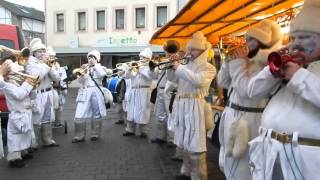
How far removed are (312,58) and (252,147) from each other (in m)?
0.75

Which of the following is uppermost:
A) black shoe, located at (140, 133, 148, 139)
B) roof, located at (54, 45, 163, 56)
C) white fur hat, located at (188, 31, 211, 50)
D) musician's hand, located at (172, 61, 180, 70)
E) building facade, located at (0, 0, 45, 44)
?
building facade, located at (0, 0, 45, 44)

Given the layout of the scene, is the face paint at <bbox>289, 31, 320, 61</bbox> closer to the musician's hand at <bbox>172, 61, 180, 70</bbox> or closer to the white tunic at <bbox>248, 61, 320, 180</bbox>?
the white tunic at <bbox>248, 61, 320, 180</bbox>

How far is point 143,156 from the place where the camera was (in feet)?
25.0

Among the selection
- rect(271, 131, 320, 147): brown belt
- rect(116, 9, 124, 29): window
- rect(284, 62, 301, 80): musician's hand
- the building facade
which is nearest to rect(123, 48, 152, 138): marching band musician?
rect(271, 131, 320, 147): brown belt

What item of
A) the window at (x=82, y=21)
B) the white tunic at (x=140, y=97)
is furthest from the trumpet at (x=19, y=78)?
the window at (x=82, y=21)

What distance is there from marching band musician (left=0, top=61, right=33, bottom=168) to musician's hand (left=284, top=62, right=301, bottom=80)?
16.7 feet

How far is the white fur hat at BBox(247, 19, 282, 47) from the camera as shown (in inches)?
144

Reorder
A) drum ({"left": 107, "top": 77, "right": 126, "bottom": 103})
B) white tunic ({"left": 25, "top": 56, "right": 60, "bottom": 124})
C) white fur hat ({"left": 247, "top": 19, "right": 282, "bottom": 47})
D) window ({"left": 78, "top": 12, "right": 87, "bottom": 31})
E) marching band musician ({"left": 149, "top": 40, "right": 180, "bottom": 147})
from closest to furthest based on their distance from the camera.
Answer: white fur hat ({"left": 247, "top": 19, "right": 282, "bottom": 47}) → white tunic ({"left": 25, "top": 56, "right": 60, "bottom": 124}) → marching band musician ({"left": 149, "top": 40, "right": 180, "bottom": 147}) → drum ({"left": 107, "top": 77, "right": 126, "bottom": 103}) → window ({"left": 78, "top": 12, "right": 87, "bottom": 31})

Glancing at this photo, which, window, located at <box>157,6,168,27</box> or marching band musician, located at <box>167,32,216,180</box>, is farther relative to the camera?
window, located at <box>157,6,168,27</box>

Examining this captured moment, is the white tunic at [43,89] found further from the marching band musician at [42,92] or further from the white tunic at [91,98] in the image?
the white tunic at [91,98]

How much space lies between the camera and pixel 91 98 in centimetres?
917

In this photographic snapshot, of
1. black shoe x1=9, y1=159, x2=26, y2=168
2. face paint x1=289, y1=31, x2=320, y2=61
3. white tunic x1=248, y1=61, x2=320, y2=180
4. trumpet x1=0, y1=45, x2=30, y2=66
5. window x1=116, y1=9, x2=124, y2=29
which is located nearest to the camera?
white tunic x1=248, y1=61, x2=320, y2=180

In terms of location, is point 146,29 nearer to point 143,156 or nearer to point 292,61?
point 143,156

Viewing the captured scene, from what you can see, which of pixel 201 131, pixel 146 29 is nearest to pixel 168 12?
pixel 146 29
